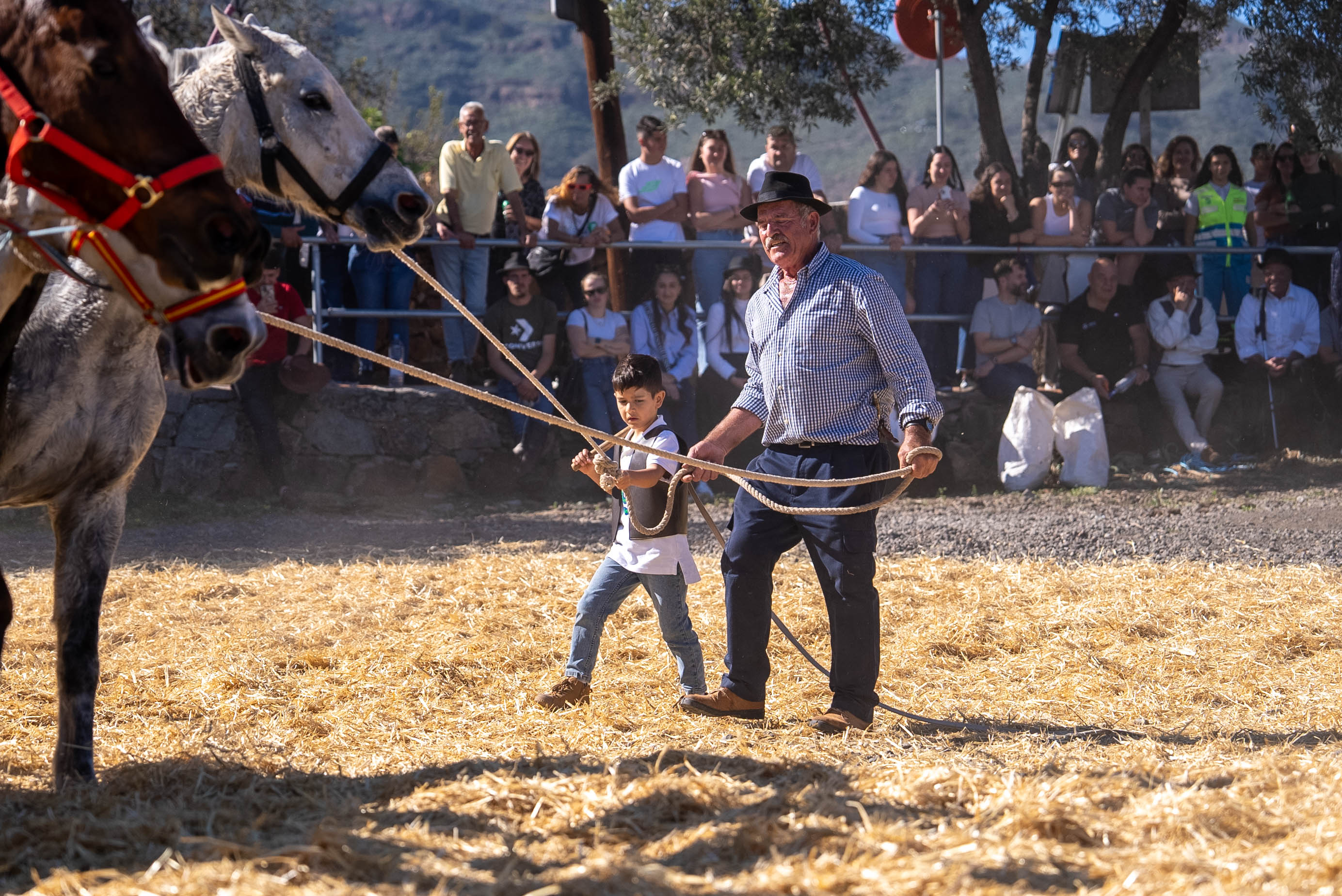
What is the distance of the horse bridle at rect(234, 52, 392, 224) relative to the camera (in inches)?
151

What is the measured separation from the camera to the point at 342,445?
943 centimetres

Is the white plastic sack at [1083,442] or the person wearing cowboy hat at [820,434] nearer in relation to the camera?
the person wearing cowboy hat at [820,434]

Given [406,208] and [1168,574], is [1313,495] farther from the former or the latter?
[406,208]

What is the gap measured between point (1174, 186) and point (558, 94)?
80.6 metres

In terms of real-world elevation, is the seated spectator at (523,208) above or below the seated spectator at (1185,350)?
above

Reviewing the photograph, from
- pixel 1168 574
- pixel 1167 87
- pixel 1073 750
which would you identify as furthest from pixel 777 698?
pixel 1167 87

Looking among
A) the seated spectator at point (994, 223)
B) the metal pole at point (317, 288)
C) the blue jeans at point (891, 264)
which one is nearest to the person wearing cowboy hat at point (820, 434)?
the metal pole at point (317, 288)

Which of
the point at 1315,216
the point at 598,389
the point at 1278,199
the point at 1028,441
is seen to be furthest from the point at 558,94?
the point at 1028,441

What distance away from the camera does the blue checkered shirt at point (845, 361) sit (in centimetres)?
414

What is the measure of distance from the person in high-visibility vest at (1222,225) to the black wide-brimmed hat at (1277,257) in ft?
0.87

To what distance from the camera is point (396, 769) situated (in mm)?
3564

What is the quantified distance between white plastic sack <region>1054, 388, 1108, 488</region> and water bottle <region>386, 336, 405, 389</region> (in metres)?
5.15

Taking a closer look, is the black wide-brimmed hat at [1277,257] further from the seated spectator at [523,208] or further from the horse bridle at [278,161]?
the horse bridle at [278,161]

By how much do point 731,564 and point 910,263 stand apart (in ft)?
20.6
